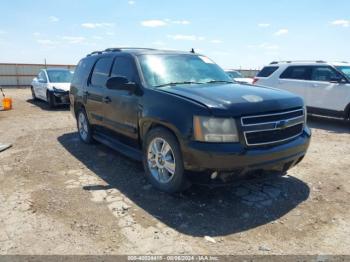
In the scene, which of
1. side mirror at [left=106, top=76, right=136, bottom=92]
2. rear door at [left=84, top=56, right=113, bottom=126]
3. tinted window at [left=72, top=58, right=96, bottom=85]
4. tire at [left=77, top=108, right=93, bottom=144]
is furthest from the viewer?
tire at [left=77, top=108, right=93, bottom=144]

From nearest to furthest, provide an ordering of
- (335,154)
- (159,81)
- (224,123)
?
(224,123), (159,81), (335,154)

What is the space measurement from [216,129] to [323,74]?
293 inches

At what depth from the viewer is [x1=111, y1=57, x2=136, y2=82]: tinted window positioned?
486 centimetres

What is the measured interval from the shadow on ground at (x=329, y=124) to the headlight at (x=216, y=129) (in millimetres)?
6115

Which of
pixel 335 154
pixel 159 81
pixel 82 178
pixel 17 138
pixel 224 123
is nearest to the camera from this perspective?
pixel 224 123

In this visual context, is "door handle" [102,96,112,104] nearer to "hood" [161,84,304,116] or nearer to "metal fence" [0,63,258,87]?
"hood" [161,84,304,116]

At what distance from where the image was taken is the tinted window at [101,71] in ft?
18.8

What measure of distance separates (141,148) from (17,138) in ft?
14.1

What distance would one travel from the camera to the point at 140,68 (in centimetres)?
475

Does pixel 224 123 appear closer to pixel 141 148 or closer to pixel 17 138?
pixel 141 148

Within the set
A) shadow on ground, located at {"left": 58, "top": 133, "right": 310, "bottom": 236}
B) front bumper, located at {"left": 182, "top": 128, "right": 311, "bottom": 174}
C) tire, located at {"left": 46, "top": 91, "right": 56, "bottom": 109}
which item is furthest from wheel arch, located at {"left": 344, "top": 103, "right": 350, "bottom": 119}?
tire, located at {"left": 46, "top": 91, "right": 56, "bottom": 109}

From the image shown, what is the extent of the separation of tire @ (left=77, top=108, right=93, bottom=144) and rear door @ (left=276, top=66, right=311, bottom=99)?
6.62 metres

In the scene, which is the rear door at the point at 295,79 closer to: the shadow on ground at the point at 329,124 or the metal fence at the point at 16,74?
the shadow on ground at the point at 329,124

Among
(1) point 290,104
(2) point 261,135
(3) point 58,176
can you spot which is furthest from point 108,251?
(1) point 290,104
